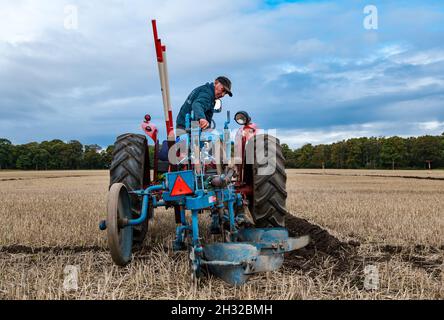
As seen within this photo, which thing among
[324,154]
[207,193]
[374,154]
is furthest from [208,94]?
[324,154]

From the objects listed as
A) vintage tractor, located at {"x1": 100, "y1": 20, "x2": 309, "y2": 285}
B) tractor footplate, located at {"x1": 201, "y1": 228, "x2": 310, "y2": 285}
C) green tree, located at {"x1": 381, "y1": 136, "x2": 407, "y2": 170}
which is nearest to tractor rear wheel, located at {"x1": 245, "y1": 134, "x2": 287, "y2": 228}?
vintage tractor, located at {"x1": 100, "y1": 20, "x2": 309, "y2": 285}

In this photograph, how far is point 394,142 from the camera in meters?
76.9

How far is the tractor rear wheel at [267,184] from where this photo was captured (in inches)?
205

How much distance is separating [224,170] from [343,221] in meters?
3.54

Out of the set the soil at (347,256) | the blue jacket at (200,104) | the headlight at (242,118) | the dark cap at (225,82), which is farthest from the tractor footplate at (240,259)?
the headlight at (242,118)

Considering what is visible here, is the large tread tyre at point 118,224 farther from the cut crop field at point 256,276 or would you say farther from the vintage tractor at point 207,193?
the cut crop field at point 256,276

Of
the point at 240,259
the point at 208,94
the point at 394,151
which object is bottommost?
the point at 240,259

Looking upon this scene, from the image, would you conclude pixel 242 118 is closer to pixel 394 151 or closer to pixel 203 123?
pixel 203 123

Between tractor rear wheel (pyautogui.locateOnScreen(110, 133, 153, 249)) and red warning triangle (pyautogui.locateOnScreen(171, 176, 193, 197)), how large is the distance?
1.12 meters

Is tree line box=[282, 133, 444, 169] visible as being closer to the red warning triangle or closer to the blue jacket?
the blue jacket

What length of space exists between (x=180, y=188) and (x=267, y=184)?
1.48 metres

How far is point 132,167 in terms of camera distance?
5.19 m
